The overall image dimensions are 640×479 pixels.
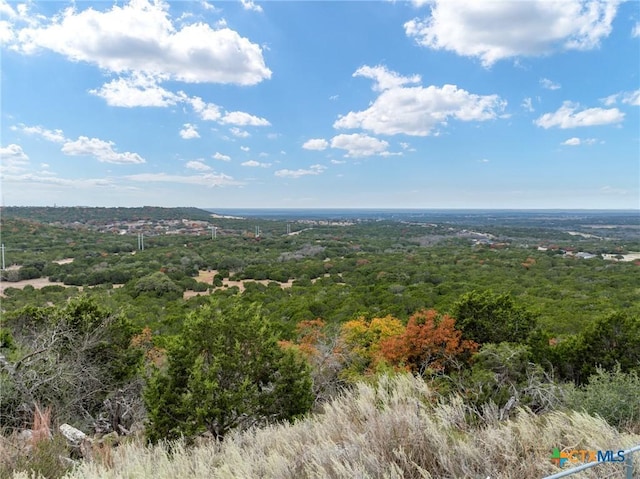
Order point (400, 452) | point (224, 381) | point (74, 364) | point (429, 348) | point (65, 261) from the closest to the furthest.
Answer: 1. point (400, 452)
2. point (224, 381)
3. point (74, 364)
4. point (429, 348)
5. point (65, 261)

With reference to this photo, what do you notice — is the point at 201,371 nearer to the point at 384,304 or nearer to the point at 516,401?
the point at 516,401

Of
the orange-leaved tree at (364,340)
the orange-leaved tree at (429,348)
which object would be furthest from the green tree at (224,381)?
the orange-leaved tree at (429,348)

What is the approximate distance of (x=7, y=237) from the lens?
53.4 m

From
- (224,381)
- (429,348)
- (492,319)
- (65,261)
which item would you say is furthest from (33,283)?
(492,319)

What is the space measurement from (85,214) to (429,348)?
368ft

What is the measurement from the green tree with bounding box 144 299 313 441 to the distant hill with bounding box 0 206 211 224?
92384 mm

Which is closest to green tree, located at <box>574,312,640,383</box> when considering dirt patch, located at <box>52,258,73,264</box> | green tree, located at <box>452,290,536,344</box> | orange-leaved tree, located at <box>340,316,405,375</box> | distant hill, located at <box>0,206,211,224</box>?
green tree, located at <box>452,290,536,344</box>

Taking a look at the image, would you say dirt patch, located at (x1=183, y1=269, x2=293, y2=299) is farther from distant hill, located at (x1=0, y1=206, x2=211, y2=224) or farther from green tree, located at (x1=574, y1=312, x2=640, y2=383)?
distant hill, located at (x1=0, y1=206, x2=211, y2=224)

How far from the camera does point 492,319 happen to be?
37.3ft

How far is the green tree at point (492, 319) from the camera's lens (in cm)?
1112

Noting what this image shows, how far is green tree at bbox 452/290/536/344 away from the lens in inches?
438

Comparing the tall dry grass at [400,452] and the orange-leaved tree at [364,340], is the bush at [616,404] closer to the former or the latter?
the tall dry grass at [400,452]

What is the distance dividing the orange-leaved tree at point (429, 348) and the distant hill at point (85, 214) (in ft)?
303

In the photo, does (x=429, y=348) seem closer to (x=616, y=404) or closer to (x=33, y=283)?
(x=616, y=404)
